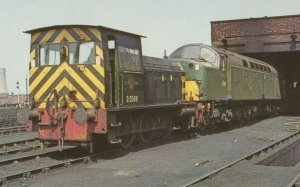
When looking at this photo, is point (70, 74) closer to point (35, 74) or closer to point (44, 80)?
point (44, 80)

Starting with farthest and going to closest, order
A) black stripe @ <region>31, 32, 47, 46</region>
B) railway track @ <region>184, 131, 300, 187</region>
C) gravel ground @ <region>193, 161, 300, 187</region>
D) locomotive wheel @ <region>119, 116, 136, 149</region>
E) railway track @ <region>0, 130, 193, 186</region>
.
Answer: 1. locomotive wheel @ <region>119, 116, 136, 149</region>
2. black stripe @ <region>31, 32, 47, 46</region>
3. railway track @ <region>0, 130, 193, 186</region>
4. gravel ground @ <region>193, 161, 300, 187</region>
5. railway track @ <region>184, 131, 300, 187</region>

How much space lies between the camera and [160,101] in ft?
44.0

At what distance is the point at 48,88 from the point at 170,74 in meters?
4.76

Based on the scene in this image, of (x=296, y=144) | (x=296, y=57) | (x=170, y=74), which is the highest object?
(x=296, y=57)

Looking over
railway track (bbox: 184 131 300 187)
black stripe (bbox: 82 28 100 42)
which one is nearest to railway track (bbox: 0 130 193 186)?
black stripe (bbox: 82 28 100 42)

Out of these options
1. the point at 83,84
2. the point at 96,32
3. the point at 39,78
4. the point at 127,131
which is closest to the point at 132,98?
the point at 127,131

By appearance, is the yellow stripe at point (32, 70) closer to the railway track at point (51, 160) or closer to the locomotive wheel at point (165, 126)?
the railway track at point (51, 160)

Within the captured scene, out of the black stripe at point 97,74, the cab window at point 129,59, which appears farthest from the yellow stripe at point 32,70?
the cab window at point 129,59

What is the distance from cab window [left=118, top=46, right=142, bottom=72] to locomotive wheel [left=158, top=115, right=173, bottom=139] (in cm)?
247

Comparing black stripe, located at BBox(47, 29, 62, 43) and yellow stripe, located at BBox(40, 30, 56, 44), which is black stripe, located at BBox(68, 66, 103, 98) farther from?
yellow stripe, located at BBox(40, 30, 56, 44)

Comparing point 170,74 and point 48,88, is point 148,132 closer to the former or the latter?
point 170,74

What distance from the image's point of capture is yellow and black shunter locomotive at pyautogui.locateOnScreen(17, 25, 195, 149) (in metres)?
10.2

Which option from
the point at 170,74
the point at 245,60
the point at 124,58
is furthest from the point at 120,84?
the point at 245,60

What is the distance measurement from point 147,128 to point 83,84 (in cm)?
299
